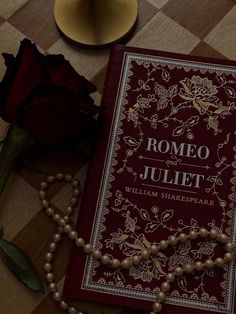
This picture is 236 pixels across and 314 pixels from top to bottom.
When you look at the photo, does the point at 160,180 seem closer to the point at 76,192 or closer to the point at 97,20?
the point at 76,192

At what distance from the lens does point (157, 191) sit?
22.4 inches

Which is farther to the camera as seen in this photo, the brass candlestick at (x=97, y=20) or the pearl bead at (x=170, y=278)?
the brass candlestick at (x=97, y=20)

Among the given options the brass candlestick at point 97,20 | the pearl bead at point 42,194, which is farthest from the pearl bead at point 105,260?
the brass candlestick at point 97,20

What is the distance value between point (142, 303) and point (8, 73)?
291 mm

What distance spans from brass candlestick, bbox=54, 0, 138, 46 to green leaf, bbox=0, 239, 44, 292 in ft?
0.93

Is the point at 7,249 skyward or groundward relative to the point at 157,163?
groundward

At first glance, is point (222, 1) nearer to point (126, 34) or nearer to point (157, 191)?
point (126, 34)

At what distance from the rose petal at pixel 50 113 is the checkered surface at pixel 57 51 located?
73 mm

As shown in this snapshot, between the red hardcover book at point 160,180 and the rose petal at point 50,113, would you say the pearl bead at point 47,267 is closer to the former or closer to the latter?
the red hardcover book at point 160,180

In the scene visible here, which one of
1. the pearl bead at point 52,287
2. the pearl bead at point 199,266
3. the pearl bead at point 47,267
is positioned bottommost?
the pearl bead at point 52,287

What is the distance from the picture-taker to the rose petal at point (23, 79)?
51 cm

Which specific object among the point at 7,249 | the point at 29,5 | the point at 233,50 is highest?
the point at 233,50

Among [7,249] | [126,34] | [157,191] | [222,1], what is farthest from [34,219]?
[222,1]

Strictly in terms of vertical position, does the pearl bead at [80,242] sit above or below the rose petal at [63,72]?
below
